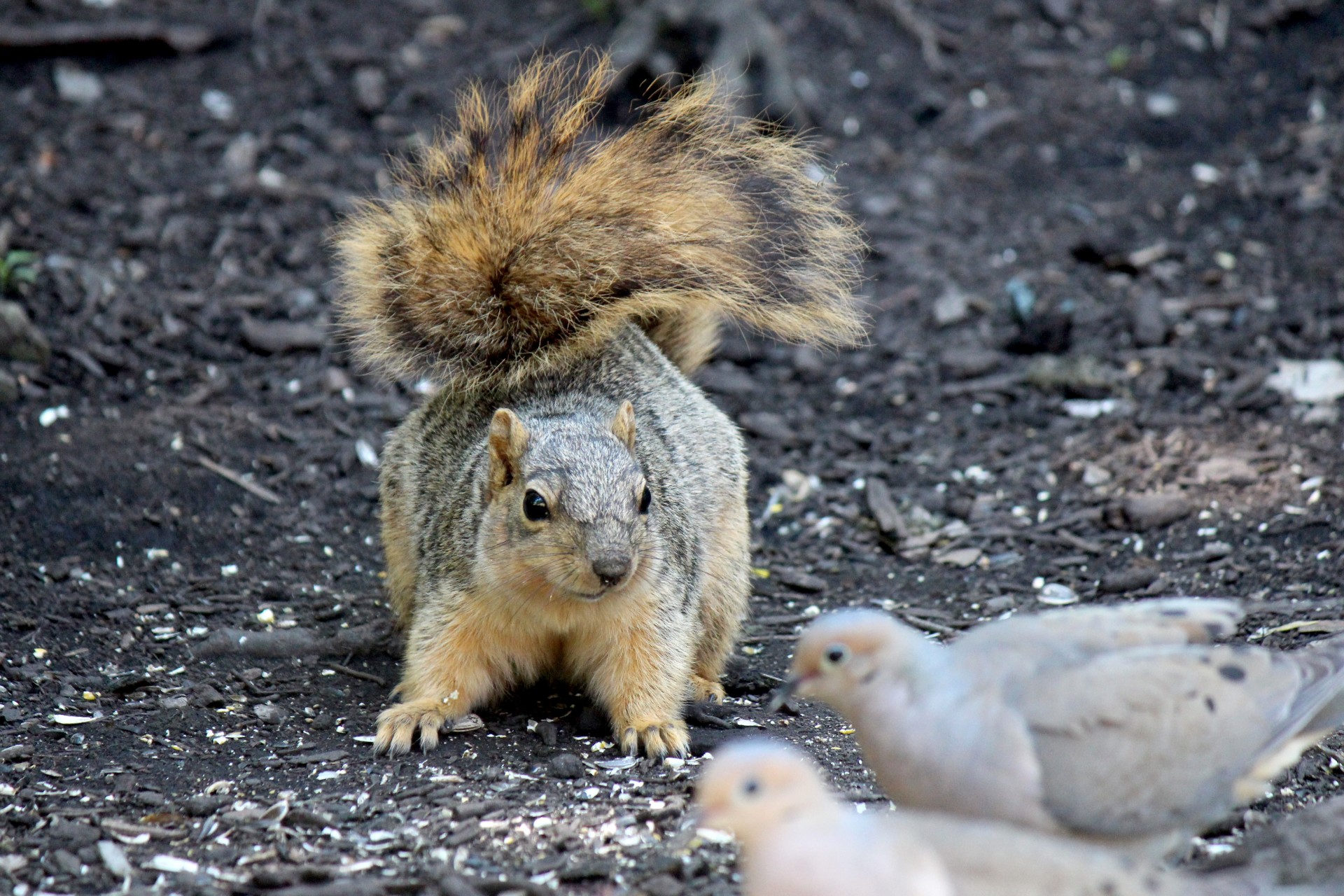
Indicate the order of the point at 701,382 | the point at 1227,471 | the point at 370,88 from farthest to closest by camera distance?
the point at 370,88
the point at 701,382
the point at 1227,471

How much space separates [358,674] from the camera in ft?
16.2

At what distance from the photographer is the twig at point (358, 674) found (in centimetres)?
491

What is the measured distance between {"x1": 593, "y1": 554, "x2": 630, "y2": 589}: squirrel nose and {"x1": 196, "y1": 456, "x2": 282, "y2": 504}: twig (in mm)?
2468

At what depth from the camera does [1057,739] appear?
107 inches

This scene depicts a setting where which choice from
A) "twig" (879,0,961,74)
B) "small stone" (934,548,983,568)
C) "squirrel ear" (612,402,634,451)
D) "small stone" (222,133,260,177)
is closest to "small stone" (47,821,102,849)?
"squirrel ear" (612,402,634,451)

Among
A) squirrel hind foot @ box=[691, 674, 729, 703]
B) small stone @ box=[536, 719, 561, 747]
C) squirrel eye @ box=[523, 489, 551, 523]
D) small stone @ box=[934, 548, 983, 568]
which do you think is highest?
squirrel eye @ box=[523, 489, 551, 523]

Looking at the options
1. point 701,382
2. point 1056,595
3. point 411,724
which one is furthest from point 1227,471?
point 411,724

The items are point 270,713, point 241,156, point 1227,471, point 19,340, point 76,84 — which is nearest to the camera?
point 270,713

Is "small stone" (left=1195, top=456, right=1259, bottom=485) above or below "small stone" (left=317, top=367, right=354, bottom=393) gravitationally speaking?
above

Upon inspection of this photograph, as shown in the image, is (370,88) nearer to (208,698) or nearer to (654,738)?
(208,698)

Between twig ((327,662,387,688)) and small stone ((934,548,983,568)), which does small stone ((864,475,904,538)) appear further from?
twig ((327,662,387,688))

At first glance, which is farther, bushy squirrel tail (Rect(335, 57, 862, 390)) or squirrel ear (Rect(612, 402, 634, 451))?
bushy squirrel tail (Rect(335, 57, 862, 390))

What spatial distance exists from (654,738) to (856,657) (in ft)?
5.41

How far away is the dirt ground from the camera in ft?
13.0
